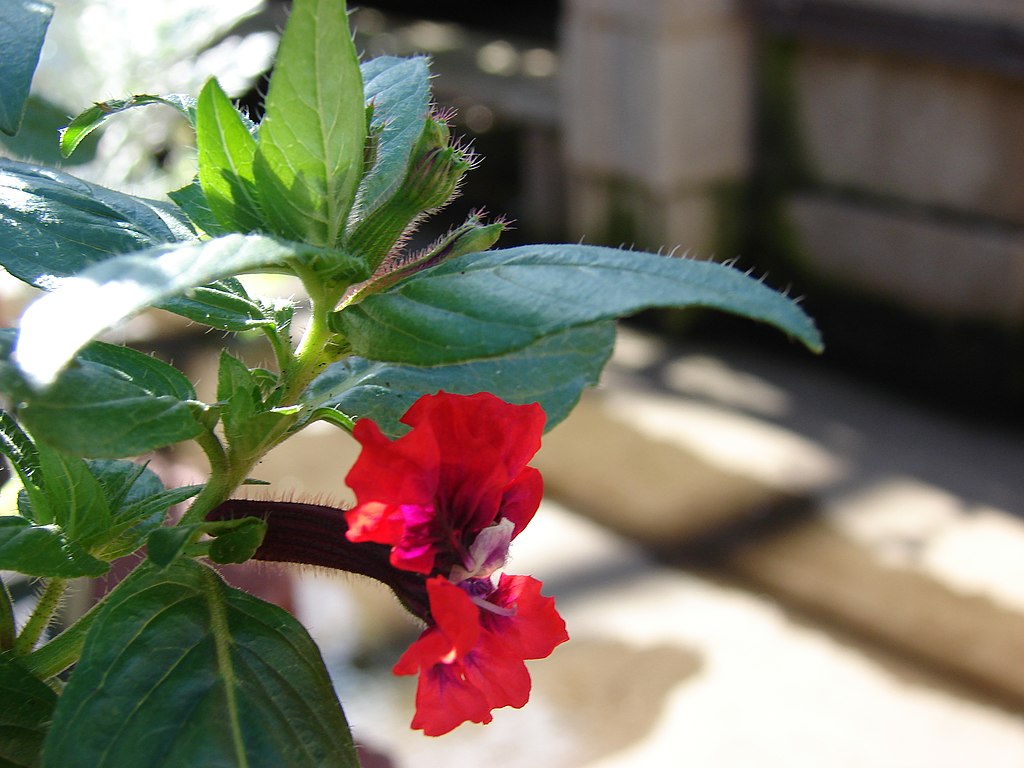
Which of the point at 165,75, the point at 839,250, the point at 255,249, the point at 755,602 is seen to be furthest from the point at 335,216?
the point at 839,250

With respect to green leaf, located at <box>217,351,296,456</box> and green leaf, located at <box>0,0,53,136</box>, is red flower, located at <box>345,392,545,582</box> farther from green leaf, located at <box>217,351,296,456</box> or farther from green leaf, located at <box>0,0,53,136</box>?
green leaf, located at <box>0,0,53,136</box>

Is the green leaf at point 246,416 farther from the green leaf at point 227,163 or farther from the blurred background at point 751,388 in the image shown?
the blurred background at point 751,388

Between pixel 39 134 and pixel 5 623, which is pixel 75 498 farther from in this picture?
pixel 39 134

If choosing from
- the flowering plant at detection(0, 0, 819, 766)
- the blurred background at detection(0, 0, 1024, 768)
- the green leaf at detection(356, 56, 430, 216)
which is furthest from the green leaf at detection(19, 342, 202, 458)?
the blurred background at detection(0, 0, 1024, 768)

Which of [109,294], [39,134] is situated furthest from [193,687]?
[39,134]

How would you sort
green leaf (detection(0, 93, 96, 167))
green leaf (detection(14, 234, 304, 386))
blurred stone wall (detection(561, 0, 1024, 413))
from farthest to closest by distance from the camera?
blurred stone wall (detection(561, 0, 1024, 413))
green leaf (detection(0, 93, 96, 167))
green leaf (detection(14, 234, 304, 386))

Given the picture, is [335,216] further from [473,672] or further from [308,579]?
[308,579]

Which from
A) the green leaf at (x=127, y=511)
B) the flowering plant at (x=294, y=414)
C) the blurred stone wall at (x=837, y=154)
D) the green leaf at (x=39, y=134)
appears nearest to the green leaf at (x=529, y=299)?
the flowering plant at (x=294, y=414)
